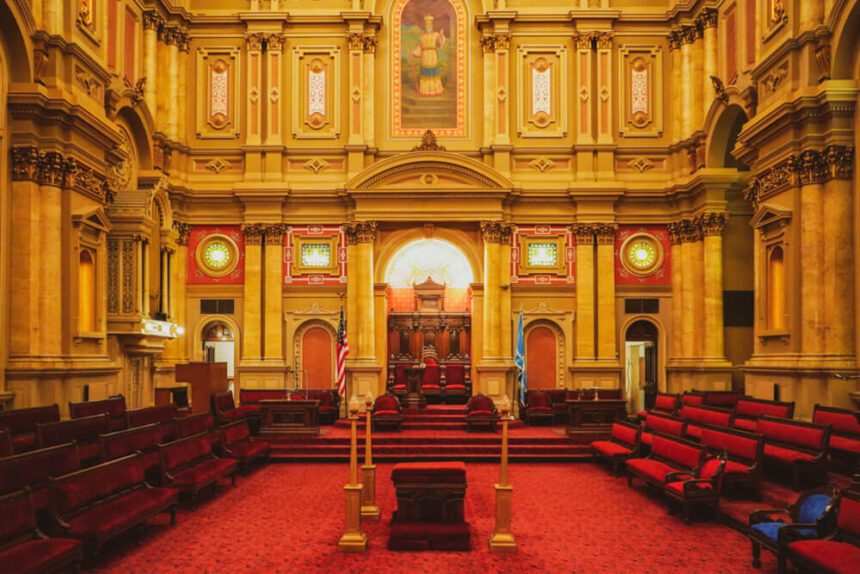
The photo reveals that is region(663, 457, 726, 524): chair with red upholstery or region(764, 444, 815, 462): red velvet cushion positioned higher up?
region(764, 444, 815, 462): red velvet cushion

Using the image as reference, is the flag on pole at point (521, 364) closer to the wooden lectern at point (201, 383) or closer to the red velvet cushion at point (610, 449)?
the red velvet cushion at point (610, 449)

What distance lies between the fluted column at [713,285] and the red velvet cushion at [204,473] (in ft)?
45.8

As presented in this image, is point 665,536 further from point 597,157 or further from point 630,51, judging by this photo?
point 630,51

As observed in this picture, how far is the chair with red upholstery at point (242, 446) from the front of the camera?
13.3 meters

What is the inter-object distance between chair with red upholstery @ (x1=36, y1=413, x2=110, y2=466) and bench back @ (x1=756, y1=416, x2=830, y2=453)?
32.8ft

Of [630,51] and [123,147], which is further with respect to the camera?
[630,51]

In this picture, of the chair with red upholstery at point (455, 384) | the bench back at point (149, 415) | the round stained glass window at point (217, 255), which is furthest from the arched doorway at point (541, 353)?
the bench back at point (149, 415)

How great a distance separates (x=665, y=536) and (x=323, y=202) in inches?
614

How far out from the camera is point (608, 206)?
73.5 feet

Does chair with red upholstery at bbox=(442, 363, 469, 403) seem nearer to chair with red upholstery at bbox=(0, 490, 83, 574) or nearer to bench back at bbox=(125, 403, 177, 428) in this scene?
bench back at bbox=(125, 403, 177, 428)

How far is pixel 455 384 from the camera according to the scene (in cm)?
2206

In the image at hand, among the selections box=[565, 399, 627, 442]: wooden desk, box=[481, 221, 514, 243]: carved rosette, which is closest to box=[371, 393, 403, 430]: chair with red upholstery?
box=[565, 399, 627, 442]: wooden desk

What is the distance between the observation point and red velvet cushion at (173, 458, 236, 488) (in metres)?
10.5

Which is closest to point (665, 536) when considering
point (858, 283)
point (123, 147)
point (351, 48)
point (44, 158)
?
point (858, 283)
